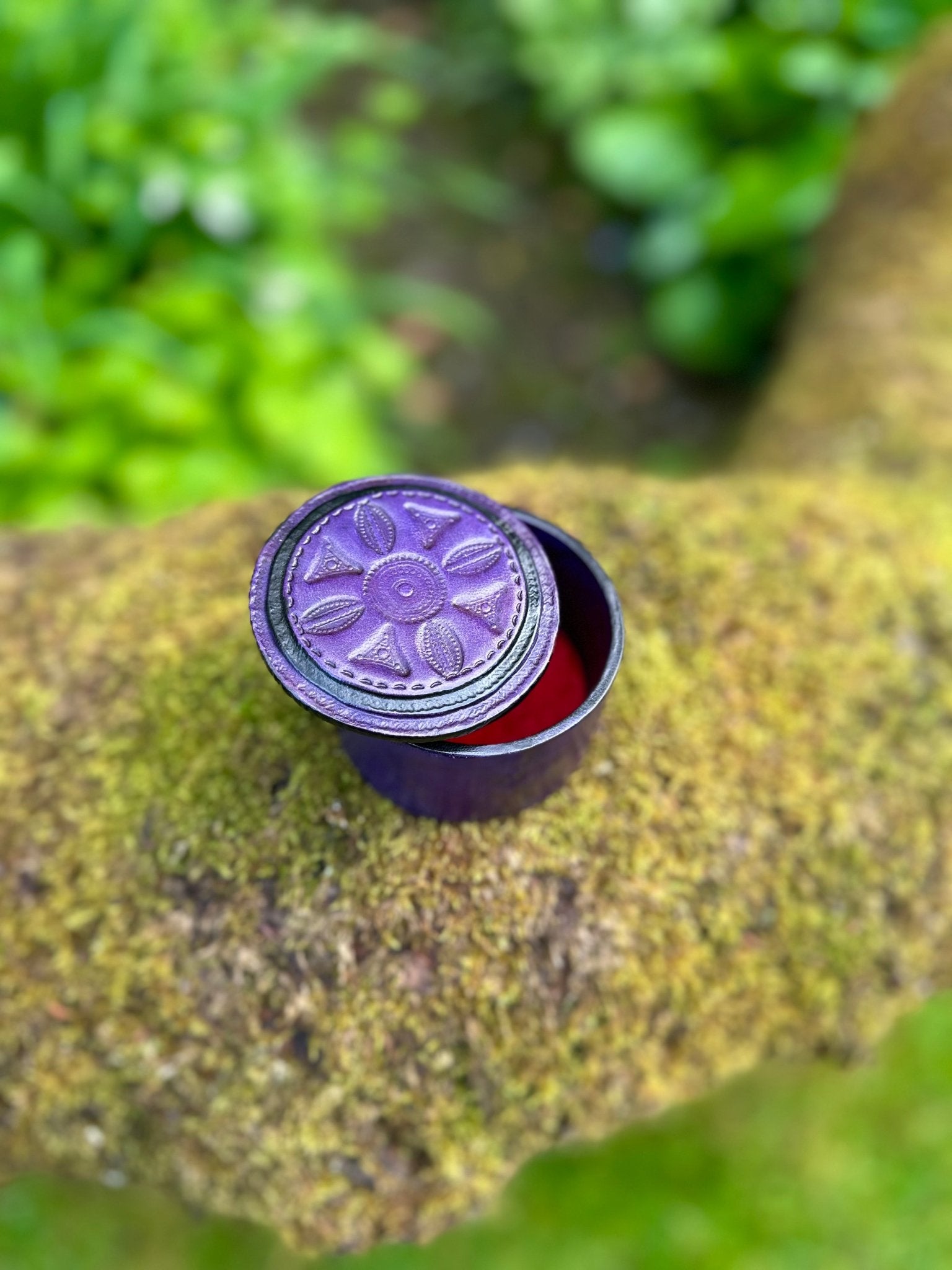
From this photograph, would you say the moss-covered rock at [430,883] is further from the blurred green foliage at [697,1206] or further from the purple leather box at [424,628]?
the blurred green foliage at [697,1206]

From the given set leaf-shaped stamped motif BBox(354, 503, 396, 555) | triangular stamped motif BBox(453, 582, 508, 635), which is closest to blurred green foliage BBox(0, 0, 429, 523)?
leaf-shaped stamped motif BBox(354, 503, 396, 555)

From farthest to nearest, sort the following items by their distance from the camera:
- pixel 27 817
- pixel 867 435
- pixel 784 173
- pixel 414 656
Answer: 1. pixel 784 173
2. pixel 867 435
3. pixel 27 817
4. pixel 414 656

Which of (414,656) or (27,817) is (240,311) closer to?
(27,817)

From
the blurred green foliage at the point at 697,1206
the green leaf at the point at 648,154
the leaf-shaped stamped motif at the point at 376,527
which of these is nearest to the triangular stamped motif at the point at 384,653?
the leaf-shaped stamped motif at the point at 376,527

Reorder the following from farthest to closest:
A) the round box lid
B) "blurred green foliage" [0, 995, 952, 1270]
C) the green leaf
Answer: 1. the green leaf
2. "blurred green foliage" [0, 995, 952, 1270]
3. the round box lid

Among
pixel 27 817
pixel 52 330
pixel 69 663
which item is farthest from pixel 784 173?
pixel 27 817

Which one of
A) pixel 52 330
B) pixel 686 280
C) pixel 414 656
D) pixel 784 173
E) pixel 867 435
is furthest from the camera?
pixel 686 280

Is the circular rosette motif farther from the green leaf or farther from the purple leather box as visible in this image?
the green leaf

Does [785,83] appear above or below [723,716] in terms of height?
above
